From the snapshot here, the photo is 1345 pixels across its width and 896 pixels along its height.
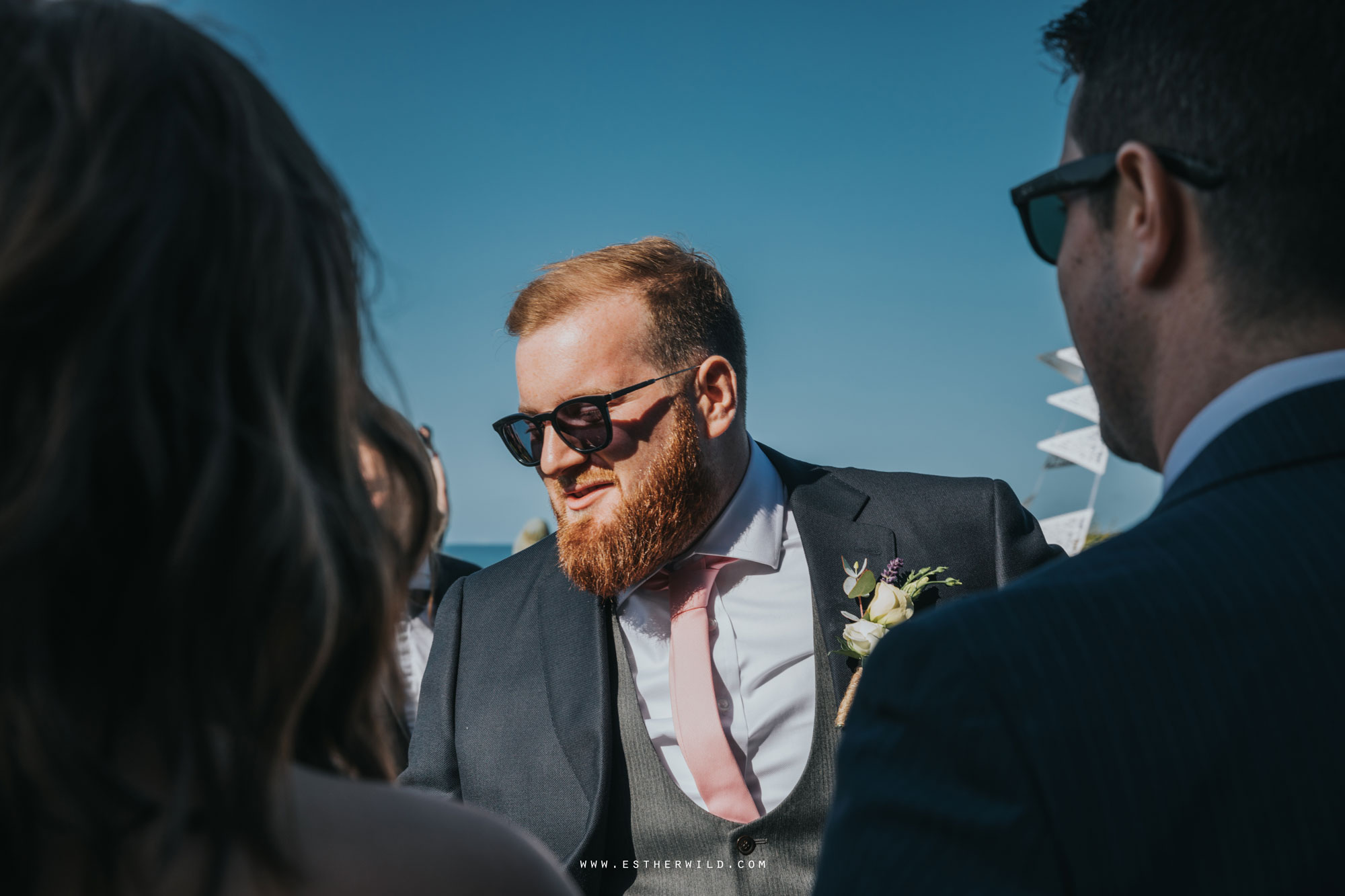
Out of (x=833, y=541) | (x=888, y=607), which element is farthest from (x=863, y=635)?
(x=833, y=541)

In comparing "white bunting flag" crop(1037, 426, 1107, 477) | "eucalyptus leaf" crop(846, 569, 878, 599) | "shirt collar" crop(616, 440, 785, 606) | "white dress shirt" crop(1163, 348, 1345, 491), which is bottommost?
"white bunting flag" crop(1037, 426, 1107, 477)

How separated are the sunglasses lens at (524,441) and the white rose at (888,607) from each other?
4.02 feet

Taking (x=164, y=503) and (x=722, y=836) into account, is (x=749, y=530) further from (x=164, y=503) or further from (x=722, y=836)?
(x=164, y=503)

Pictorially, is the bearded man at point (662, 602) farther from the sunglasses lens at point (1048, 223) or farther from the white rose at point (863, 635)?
the sunglasses lens at point (1048, 223)

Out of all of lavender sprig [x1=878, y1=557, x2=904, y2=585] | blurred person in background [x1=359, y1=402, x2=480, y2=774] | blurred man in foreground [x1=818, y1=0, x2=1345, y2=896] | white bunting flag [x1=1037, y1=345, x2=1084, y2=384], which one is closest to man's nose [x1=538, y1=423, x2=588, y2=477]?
blurred person in background [x1=359, y1=402, x2=480, y2=774]

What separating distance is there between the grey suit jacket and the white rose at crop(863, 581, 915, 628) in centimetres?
16

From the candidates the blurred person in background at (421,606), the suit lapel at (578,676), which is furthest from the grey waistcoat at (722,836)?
the blurred person in background at (421,606)

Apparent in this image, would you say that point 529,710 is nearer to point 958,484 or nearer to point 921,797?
point 958,484

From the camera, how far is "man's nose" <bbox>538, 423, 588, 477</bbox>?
10.7ft

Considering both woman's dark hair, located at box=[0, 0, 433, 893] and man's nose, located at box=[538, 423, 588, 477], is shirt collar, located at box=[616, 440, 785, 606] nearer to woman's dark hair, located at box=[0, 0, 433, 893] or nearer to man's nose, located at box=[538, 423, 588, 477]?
man's nose, located at box=[538, 423, 588, 477]

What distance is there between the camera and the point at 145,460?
0.71m

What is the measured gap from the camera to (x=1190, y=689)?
907 mm

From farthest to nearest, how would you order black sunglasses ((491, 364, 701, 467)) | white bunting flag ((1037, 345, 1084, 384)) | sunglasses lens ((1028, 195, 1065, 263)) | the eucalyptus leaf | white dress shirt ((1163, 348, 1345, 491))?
white bunting flag ((1037, 345, 1084, 384))
black sunglasses ((491, 364, 701, 467))
the eucalyptus leaf
sunglasses lens ((1028, 195, 1065, 263))
white dress shirt ((1163, 348, 1345, 491))

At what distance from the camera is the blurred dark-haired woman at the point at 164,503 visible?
0.70 metres
